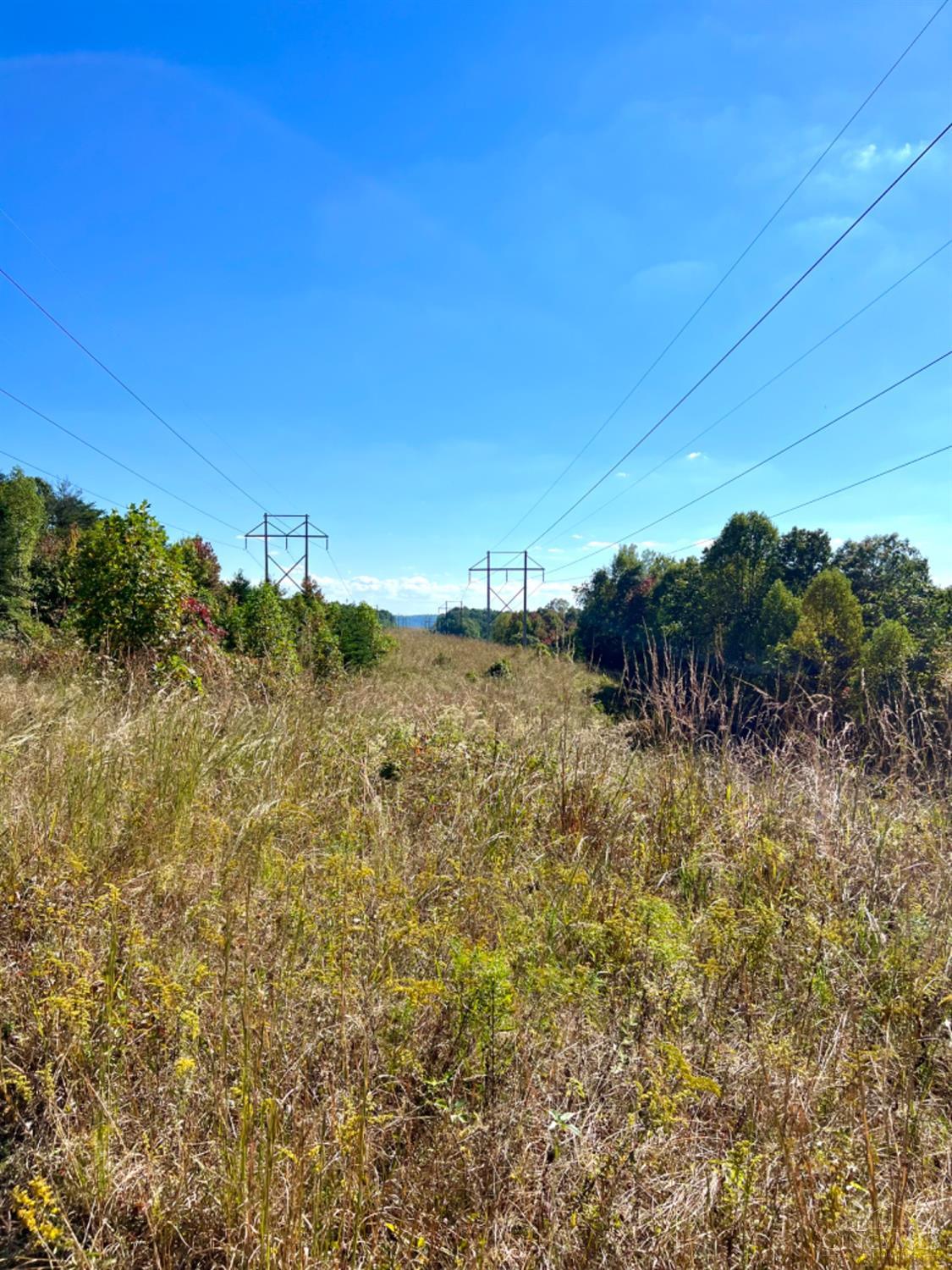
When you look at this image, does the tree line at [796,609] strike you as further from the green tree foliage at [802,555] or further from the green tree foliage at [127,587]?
the green tree foliage at [127,587]

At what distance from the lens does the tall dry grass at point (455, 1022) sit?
1.09 metres

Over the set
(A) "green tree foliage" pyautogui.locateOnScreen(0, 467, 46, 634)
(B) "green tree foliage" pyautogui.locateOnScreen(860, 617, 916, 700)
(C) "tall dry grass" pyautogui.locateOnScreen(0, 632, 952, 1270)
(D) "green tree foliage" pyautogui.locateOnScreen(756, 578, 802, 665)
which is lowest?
(C) "tall dry grass" pyautogui.locateOnScreen(0, 632, 952, 1270)

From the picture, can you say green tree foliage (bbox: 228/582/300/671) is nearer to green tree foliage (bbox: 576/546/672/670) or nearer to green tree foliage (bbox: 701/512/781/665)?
green tree foliage (bbox: 701/512/781/665)

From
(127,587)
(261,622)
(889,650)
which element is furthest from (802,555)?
(127,587)

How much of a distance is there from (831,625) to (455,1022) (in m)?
18.5

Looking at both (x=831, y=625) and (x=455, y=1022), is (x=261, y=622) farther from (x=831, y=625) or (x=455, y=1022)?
(x=831, y=625)

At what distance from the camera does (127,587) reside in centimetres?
518

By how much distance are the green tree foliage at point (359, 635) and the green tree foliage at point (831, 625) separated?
12422mm

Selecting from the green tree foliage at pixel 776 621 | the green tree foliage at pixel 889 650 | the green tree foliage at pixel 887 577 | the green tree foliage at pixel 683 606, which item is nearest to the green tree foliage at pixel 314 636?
the green tree foliage at pixel 889 650

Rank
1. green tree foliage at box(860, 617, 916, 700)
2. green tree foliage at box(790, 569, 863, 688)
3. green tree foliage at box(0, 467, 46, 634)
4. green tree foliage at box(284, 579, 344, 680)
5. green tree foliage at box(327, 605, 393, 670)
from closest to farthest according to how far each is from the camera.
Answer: green tree foliage at box(284, 579, 344, 680) → green tree foliage at box(860, 617, 916, 700) → green tree foliage at box(0, 467, 46, 634) → green tree foliage at box(327, 605, 393, 670) → green tree foliage at box(790, 569, 863, 688)

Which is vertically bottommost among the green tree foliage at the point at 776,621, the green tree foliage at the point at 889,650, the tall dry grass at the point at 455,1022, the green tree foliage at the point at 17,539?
the tall dry grass at the point at 455,1022

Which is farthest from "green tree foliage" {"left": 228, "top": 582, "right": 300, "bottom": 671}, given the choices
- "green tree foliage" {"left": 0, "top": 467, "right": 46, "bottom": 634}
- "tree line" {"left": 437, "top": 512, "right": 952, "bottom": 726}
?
"green tree foliage" {"left": 0, "top": 467, "right": 46, "bottom": 634}

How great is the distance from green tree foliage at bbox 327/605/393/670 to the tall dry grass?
38.4ft

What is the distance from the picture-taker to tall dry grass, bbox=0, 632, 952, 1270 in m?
1.09
